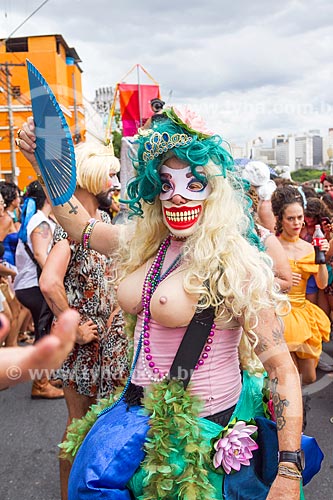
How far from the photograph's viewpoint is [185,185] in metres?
1.57

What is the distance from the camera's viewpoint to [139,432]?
4.65 ft

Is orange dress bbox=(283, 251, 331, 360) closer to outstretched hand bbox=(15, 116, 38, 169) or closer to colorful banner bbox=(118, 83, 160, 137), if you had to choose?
outstretched hand bbox=(15, 116, 38, 169)

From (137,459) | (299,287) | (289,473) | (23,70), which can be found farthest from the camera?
(23,70)

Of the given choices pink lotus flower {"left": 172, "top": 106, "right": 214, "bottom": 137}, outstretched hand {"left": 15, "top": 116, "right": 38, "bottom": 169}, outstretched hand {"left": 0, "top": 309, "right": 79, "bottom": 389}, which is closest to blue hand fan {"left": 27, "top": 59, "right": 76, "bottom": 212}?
outstretched hand {"left": 15, "top": 116, "right": 38, "bottom": 169}

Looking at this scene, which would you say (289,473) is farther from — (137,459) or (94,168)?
(94,168)

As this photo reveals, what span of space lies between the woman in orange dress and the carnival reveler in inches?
67.0

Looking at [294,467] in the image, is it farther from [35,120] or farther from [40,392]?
[40,392]

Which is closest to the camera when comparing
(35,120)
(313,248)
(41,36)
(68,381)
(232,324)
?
(232,324)

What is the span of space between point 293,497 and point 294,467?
0.23 feet

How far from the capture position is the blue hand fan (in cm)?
157

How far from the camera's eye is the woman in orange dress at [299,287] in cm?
329

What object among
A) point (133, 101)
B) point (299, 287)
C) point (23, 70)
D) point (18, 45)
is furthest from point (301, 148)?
point (18, 45)

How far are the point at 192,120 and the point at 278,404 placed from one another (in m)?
0.86

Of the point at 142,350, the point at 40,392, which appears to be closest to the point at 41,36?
the point at 40,392
